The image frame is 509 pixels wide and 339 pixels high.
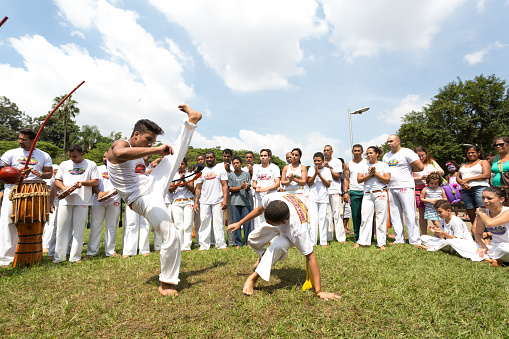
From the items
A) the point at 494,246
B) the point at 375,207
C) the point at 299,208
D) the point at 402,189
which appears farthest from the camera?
the point at 375,207

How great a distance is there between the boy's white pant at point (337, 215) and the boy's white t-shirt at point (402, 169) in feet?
4.70

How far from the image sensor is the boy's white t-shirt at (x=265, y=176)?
764 centimetres

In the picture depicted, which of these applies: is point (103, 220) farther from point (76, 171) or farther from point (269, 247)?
point (269, 247)

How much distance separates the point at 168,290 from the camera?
145 inches

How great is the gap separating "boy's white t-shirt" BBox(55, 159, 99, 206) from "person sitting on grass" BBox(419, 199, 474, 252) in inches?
284

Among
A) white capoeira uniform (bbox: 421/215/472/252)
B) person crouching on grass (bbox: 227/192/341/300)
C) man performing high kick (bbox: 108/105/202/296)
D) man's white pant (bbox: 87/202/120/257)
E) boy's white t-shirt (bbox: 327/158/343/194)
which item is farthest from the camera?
boy's white t-shirt (bbox: 327/158/343/194)

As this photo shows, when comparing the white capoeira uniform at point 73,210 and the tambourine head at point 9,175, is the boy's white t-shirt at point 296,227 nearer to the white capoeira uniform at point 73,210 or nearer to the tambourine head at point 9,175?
the tambourine head at point 9,175

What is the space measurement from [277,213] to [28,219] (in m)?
4.64

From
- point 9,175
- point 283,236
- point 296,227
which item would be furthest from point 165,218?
point 9,175

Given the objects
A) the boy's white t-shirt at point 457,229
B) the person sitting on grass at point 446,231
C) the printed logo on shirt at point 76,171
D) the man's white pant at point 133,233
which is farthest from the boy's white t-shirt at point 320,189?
the printed logo on shirt at point 76,171

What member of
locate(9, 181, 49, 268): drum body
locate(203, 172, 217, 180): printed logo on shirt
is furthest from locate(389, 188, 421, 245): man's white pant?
locate(9, 181, 49, 268): drum body

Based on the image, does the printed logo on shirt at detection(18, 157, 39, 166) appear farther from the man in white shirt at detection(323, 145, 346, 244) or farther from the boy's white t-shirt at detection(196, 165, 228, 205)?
the man in white shirt at detection(323, 145, 346, 244)

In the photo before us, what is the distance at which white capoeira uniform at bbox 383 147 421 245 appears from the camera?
6.41 meters

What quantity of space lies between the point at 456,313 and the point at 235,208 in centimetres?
521
